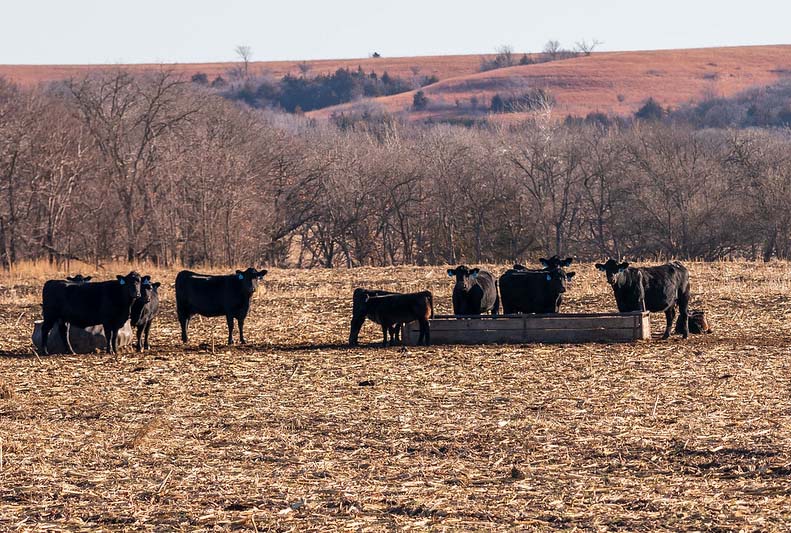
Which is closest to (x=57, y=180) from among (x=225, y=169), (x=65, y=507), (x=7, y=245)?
(x=7, y=245)

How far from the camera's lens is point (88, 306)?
1941 cm

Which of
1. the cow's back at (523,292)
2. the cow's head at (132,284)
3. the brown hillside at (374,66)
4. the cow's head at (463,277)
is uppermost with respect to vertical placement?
the brown hillside at (374,66)

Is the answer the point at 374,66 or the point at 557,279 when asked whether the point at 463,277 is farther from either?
the point at 374,66

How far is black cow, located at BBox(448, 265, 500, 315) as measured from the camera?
68.0 feet

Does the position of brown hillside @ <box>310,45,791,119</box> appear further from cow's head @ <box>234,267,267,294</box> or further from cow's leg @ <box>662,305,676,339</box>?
cow's head @ <box>234,267,267,294</box>

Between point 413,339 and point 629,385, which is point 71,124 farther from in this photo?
point 629,385

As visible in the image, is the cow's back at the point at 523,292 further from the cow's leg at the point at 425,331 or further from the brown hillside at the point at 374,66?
the brown hillside at the point at 374,66

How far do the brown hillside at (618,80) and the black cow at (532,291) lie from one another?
4231 inches

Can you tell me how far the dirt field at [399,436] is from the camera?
8.88 metres

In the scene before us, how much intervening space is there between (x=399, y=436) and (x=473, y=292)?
32.2ft

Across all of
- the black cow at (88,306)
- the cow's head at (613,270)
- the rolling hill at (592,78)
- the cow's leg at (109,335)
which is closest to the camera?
the black cow at (88,306)

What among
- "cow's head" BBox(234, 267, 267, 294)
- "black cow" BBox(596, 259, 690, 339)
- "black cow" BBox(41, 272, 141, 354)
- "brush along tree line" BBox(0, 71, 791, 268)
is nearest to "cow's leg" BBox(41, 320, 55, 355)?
"black cow" BBox(41, 272, 141, 354)

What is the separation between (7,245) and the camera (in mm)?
45625

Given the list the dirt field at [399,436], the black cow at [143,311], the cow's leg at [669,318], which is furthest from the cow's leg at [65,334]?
the cow's leg at [669,318]
